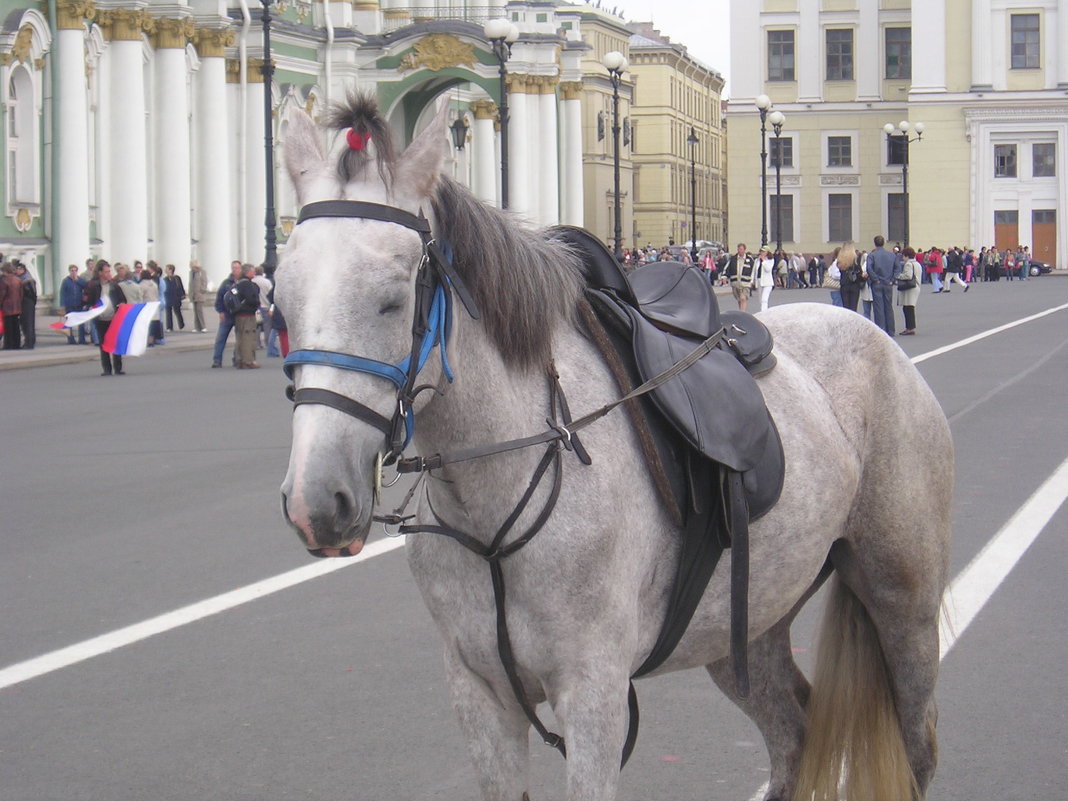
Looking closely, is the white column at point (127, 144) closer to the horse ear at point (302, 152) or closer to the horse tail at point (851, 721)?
the horse tail at point (851, 721)

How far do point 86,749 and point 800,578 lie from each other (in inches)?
113

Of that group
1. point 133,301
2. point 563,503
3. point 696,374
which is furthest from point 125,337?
point 563,503

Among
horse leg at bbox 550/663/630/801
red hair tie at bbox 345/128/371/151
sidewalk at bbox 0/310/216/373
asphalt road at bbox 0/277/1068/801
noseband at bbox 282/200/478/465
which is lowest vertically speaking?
asphalt road at bbox 0/277/1068/801

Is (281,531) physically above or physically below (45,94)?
below

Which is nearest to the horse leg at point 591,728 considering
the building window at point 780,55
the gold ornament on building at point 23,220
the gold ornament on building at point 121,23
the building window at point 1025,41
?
the gold ornament on building at point 23,220

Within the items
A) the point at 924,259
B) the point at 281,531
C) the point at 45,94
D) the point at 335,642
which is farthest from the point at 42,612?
the point at 924,259

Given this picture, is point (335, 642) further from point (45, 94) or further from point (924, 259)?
point (924, 259)

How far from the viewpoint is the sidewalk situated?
2845 centimetres

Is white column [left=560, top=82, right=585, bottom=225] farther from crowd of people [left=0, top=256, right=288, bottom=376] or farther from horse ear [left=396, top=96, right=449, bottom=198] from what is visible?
horse ear [left=396, top=96, right=449, bottom=198]

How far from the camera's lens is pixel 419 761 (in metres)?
5.74

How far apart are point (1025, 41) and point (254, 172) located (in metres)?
51.7

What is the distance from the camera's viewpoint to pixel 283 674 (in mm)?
7020

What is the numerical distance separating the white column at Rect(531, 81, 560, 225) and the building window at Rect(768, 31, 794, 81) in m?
33.2

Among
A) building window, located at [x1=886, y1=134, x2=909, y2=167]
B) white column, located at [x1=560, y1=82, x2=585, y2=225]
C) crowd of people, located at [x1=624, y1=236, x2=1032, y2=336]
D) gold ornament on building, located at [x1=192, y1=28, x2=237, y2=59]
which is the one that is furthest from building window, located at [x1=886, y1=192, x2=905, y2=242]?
gold ornament on building, located at [x1=192, y1=28, x2=237, y2=59]
